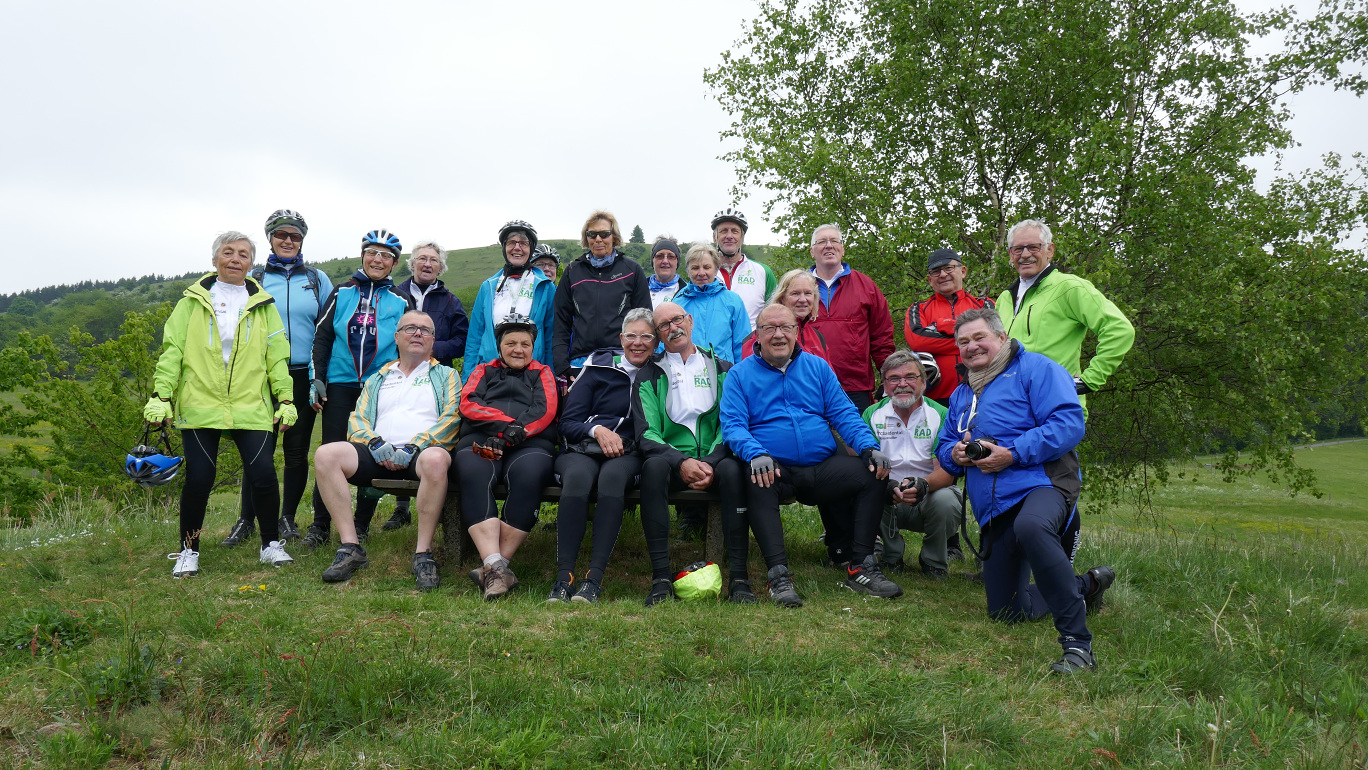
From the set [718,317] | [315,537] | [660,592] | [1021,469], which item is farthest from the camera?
[718,317]

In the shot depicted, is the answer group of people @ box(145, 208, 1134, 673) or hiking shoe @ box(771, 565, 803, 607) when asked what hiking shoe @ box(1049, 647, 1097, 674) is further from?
hiking shoe @ box(771, 565, 803, 607)

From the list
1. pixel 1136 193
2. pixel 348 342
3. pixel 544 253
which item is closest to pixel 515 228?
pixel 544 253

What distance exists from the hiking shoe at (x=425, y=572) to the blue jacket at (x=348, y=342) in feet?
5.70

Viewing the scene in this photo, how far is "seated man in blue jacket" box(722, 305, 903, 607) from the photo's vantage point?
5.05 m

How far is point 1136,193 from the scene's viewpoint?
40.3 ft

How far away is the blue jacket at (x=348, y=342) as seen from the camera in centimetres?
587

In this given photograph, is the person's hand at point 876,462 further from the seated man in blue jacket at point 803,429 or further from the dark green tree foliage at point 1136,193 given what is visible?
the dark green tree foliage at point 1136,193

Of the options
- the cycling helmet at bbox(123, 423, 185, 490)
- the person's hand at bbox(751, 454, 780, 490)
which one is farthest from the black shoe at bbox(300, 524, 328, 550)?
the person's hand at bbox(751, 454, 780, 490)

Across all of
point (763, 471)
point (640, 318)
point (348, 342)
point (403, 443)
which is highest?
point (640, 318)

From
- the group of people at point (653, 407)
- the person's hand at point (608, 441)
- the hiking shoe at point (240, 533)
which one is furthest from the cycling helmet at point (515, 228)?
the hiking shoe at point (240, 533)

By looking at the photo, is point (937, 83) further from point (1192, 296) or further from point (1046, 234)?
point (1046, 234)

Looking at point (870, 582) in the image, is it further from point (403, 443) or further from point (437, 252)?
point (437, 252)

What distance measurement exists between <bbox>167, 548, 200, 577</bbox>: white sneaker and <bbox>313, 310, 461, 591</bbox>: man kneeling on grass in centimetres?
90

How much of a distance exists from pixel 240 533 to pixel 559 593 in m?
3.13
